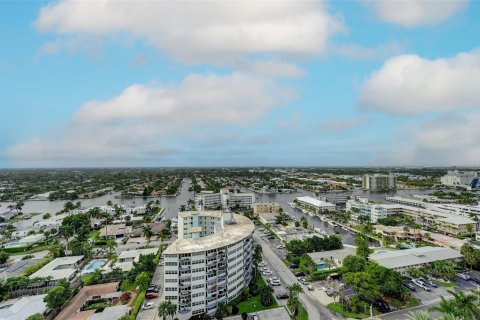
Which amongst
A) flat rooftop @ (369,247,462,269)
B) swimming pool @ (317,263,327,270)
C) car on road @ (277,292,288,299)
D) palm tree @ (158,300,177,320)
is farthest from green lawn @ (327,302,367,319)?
palm tree @ (158,300,177,320)

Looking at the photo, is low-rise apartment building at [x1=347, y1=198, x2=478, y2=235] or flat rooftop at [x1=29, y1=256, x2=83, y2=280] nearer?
flat rooftop at [x1=29, y1=256, x2=83, y2=280]

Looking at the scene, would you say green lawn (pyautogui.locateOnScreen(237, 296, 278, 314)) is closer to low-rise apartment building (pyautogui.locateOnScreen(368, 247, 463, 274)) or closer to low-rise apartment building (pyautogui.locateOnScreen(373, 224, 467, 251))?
low-rise apartment building (pyautogui.locateOnScreen(368, 247, 463, 274))

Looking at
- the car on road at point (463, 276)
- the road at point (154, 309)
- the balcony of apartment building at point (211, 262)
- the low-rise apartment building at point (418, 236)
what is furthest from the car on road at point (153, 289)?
the low-rise apartment building at point (418, 236)

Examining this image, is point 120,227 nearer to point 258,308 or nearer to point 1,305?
point 1,305

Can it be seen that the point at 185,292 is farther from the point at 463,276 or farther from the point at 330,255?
the point at 463,276

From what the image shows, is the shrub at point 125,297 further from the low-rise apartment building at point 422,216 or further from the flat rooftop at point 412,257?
the low-rise apartment building at point 422,216

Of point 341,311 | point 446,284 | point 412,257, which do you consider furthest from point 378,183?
point 341,311

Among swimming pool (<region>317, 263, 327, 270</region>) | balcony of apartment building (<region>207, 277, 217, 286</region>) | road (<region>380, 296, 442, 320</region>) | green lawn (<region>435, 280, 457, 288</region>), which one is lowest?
road (<region>380, 296, 442, 320</region>)
